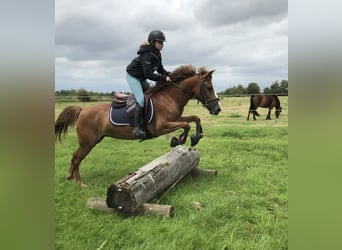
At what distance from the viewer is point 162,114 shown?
2.94m

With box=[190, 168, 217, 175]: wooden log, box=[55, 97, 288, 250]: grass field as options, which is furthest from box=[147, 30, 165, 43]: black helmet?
box=[190, 168, 217, 175]: wooden log

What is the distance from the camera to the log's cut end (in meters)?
2.44

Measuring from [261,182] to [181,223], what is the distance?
98cm

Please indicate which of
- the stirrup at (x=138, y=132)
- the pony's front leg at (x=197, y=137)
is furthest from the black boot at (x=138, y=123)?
the pony's front leg at (x=197, y=137)

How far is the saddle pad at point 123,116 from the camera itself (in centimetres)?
293

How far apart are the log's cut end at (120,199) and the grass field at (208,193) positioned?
0.25 ft

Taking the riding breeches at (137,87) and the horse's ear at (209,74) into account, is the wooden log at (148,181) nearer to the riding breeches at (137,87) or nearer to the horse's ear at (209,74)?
the riding breeches at (137,87)

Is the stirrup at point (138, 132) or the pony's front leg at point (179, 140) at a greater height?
the stirrup at point (138, 132)

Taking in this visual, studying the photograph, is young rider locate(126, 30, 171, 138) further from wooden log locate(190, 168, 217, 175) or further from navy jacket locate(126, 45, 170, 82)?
wooden log locate(190, 168, 217, 175)

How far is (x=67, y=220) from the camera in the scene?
2.39 m

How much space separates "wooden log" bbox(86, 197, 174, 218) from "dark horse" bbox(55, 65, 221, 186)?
43cm
